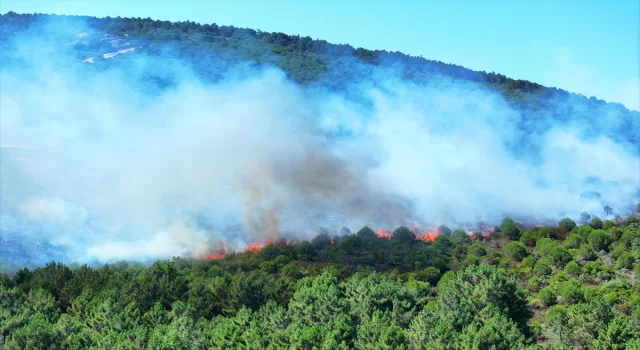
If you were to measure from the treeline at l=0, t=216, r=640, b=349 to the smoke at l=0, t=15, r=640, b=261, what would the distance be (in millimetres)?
13445

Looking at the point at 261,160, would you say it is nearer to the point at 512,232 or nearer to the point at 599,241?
the point at 512,232

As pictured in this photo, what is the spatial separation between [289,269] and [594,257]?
77.2 feet

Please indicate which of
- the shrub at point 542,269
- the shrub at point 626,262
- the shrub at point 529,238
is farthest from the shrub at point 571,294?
the shrub at point 529,238

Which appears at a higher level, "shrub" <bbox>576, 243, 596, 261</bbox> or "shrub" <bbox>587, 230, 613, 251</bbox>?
"shrub" <bbox>587, 230, 613, 251</bbox>

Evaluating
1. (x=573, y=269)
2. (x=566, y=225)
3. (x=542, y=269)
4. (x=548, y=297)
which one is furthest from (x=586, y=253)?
(x=548, y=297)

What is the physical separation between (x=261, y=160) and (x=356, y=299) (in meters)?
50.0

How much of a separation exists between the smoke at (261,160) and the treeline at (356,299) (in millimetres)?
13445

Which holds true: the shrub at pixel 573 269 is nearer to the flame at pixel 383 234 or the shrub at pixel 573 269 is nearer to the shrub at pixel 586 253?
the shrub at pixel 586 253

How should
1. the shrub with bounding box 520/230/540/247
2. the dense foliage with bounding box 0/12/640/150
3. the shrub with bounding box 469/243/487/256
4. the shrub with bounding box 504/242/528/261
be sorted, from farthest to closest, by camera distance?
the dense foliage with bounding box 0/12/640/150 < the shrub with bounding box 520/230/540/247 < the shrub with bounding box 469/243/487/256 < the shrub with bounding box 504/242/528/261

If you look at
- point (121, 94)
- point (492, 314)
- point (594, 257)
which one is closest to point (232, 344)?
point (492, 314)

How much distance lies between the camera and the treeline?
3080 centimetres

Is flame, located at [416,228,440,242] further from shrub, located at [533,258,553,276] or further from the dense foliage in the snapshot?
the dense foliage

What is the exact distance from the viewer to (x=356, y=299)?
36875 millimetres

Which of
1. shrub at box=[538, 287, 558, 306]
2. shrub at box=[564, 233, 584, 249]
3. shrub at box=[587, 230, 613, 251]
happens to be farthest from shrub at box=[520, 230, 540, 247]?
shrub at box=[538, 287, 558, 306]
